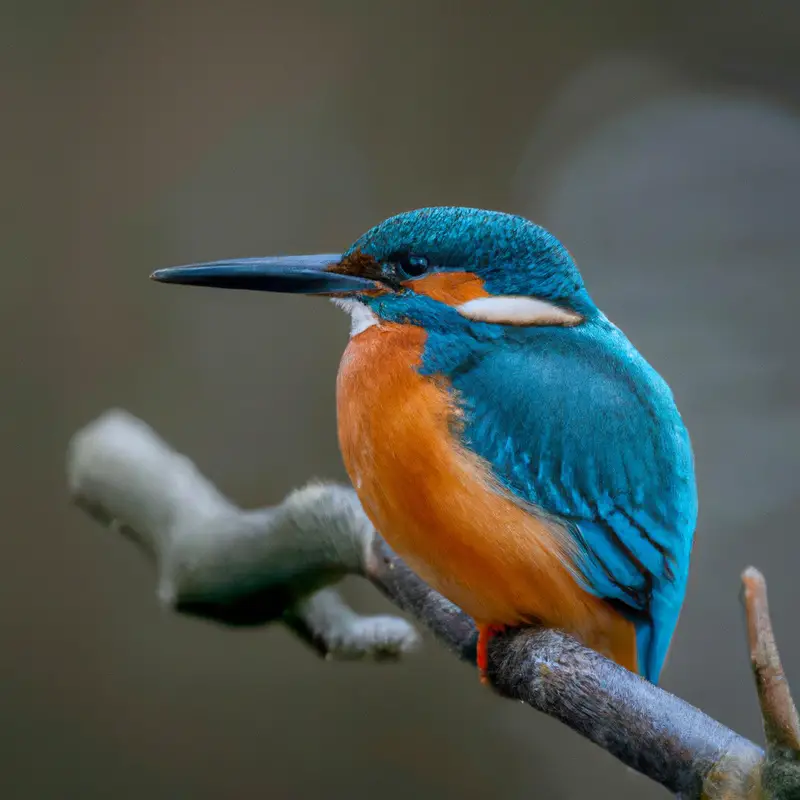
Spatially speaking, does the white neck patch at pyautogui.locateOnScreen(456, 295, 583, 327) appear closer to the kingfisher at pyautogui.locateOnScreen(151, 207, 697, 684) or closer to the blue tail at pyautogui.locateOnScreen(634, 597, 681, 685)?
the kingfisher at pyautogui.locateOnScreen(151, 207, 697, 684)

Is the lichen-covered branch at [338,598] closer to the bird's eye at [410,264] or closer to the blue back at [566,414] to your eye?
the blue back at [566,414]

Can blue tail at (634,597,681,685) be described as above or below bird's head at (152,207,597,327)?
below

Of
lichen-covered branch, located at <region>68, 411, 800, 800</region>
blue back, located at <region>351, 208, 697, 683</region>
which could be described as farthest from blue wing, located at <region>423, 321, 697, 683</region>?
lichen-covered branch, located at <region>68, 411, 800, 800</region>

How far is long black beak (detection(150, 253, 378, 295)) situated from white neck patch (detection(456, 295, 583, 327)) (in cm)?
12

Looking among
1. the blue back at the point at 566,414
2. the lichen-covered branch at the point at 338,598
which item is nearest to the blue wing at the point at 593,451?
the blue back at the point at 566,414

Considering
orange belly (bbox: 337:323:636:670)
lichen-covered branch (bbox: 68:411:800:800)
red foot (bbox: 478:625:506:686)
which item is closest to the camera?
lichen-covered branch (bbox: 68:411:800:800)

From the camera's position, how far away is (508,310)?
1146 millimetres

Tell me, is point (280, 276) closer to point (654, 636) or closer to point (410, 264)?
point (410, 264)

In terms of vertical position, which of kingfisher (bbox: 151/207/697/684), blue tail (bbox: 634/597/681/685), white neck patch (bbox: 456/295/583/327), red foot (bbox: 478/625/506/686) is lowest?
red foot (bbox: 478/625/506/686)

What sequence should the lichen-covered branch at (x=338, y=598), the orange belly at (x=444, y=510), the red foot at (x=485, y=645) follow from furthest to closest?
the red foot at (x=485, y=645)
the orange belly at (x=444, y=510)
the lichen-covered branch at (x=338, y=598)

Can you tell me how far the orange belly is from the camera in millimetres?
1071

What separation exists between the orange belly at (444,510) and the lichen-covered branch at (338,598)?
58 millimetres

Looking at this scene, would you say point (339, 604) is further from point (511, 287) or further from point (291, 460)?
point (291, 460)

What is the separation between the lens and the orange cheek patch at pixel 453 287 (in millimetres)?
1144
